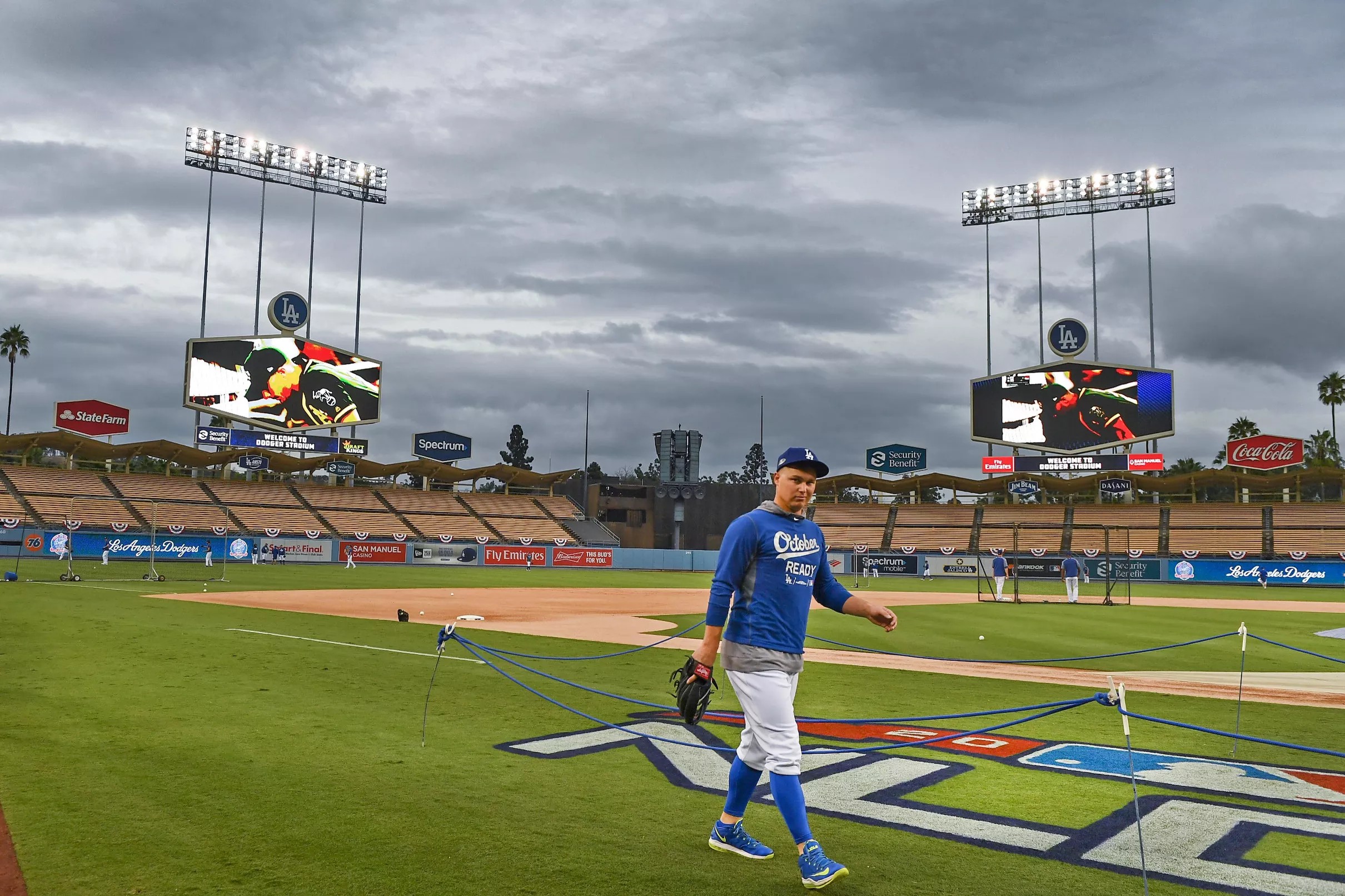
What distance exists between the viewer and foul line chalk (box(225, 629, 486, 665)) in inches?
583

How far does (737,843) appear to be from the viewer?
5.70 meters

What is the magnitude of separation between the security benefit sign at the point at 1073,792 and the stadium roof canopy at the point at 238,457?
61.3m

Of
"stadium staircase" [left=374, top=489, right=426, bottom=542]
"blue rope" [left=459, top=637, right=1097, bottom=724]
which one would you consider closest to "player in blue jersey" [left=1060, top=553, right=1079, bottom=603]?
"blue rope" [left=459, top=637, right=1097, bottom=724]

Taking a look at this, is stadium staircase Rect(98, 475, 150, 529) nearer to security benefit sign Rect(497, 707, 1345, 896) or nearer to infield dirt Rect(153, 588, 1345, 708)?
infield dirt Rect(153, 588, 1345, 708)

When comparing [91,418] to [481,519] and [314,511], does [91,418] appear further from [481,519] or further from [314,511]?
[481,519]

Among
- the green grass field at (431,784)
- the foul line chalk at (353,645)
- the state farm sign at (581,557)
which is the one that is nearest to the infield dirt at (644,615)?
the green grass field at (431,784)

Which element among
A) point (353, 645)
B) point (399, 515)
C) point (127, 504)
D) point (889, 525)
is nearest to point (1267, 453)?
point (889, 525)

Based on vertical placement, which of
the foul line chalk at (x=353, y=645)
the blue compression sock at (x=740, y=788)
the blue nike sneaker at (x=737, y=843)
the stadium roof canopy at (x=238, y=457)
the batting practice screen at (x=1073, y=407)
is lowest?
the foul line chalk at (x=353, y=645)

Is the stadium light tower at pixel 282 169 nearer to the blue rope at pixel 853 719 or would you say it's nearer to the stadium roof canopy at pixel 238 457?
the stadium roof canopy at pixel 238 457

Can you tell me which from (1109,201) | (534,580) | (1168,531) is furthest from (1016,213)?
(534,580)

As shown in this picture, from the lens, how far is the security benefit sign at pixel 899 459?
2938 inches

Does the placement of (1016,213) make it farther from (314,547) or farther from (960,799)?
(960,799)

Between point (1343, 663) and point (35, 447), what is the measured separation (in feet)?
227

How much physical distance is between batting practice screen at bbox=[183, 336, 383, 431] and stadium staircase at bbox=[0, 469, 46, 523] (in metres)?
10.4
